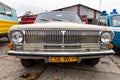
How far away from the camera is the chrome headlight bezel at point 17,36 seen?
3043 mm

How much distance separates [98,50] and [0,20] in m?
4.72

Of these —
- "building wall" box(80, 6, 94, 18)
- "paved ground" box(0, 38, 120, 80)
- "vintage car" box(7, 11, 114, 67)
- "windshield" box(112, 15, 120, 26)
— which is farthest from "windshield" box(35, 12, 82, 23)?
"building wall" box(80, 6, 94, 18)

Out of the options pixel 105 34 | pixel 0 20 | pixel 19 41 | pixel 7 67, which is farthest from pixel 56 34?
pixel 0 20

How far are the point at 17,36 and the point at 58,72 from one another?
1388 millimetres

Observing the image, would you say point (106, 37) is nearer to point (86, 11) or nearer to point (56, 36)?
point (56, 36)

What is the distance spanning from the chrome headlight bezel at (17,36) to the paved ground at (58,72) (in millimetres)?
863

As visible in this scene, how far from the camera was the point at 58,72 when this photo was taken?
145 inches

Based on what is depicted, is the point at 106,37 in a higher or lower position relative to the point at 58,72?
higher

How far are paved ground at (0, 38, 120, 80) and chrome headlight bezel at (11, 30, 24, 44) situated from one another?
86 cm

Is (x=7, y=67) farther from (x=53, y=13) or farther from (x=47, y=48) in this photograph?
(x=53, y=13)

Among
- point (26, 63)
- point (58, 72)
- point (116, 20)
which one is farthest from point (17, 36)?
point (116, 20)

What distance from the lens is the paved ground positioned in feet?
11.1

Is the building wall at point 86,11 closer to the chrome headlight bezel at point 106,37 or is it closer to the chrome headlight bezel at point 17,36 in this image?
the chrome headlight bezel at point 106,37

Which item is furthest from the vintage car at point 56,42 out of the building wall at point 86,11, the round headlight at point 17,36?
the building wall at point 86,11
